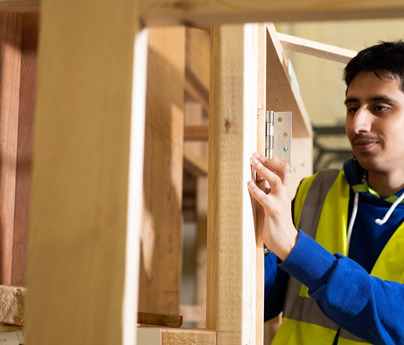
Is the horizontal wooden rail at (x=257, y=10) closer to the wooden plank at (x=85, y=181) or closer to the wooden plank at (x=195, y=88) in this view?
the wooden plank at (x=85, y=181)

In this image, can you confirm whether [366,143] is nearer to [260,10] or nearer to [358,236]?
[358,236]

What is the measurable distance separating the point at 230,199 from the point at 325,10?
398 mm

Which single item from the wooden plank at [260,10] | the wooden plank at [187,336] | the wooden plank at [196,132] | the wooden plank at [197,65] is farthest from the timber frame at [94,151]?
the wooden plank at [197,65]

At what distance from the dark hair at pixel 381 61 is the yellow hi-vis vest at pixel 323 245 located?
34 cm

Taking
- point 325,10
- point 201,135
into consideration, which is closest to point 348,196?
point 201,135

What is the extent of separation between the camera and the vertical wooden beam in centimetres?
141

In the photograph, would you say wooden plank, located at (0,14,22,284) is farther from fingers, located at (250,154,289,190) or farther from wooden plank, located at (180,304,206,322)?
wooden plank, located at (180,304,206,322)

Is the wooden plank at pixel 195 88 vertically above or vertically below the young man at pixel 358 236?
above

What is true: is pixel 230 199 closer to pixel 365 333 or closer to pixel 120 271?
pixel 120 271

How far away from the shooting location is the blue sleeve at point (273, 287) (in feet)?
4.98

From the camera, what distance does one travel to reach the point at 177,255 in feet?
5.32

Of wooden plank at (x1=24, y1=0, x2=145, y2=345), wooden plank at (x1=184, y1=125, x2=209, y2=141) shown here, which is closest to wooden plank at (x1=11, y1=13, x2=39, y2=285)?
wooden plank at (x1=24, y1=0, x2=145, y2=345)

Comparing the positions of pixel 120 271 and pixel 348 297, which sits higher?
pixel 120 271

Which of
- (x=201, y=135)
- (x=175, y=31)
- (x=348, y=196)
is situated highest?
(x=175, y=31)
